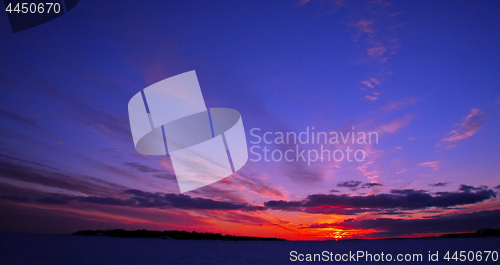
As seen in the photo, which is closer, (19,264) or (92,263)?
(19,264)

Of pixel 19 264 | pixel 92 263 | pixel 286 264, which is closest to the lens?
pixel 19 264

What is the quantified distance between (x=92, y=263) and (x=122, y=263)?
84.3 inches

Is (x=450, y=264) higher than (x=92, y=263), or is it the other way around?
(x=92, y=263)

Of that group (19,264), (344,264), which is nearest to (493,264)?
(344,264)

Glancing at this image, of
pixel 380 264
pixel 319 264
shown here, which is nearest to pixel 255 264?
pixel 319 264

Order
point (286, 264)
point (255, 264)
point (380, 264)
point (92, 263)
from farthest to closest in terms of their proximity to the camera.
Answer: point (380, 264) → point (286, 264) → point (255, 264) → point (92, 263)

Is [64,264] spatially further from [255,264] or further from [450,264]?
[450,264]

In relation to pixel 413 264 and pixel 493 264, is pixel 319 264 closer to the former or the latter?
pixel 413 264

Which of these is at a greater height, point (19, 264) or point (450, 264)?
point (19, 264)

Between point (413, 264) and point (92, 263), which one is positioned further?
point (413, 264)

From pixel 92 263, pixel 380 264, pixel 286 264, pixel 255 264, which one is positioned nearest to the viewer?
pixel 92 263

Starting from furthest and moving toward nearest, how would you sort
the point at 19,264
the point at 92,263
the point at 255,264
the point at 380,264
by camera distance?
the point at 380,264, the point at 255,264, the point at 92,263, the point at 19,264

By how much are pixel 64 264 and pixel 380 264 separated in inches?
1038

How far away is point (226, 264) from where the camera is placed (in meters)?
24.7
